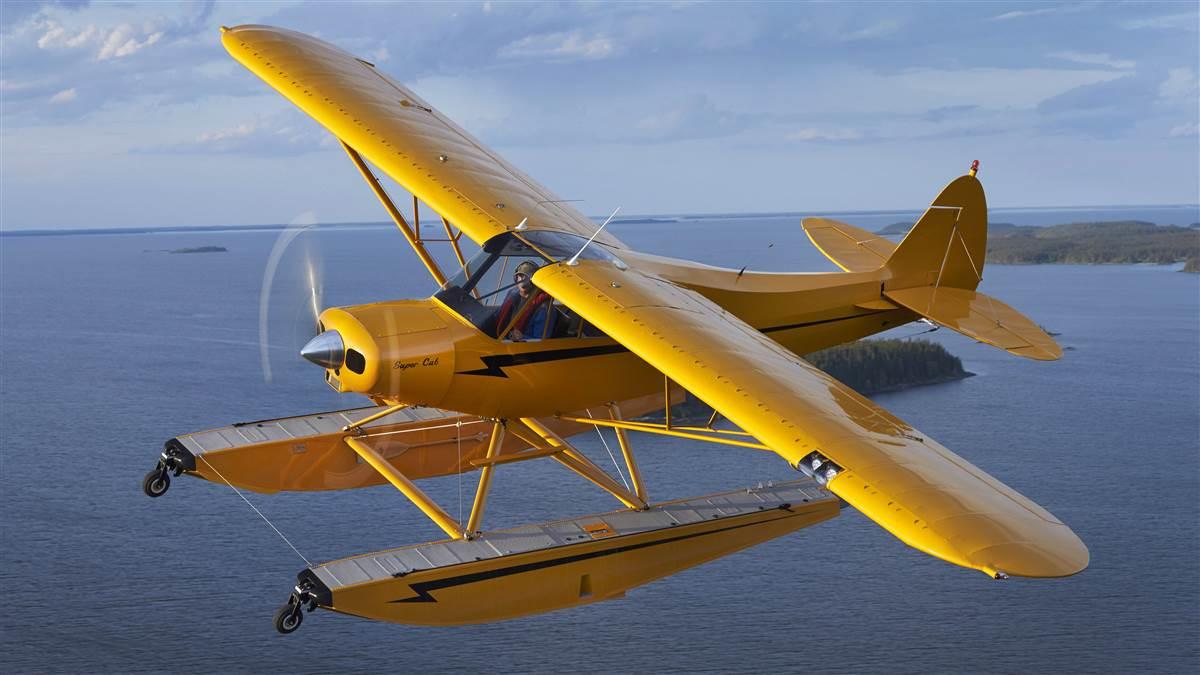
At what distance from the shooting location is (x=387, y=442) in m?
16.9

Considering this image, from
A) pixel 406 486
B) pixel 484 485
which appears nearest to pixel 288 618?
pixel 406 486

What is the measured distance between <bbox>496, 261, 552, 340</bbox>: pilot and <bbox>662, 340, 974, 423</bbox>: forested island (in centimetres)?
7364

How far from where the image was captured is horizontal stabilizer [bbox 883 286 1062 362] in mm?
15727

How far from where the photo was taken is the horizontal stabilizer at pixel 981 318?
15.7 metres

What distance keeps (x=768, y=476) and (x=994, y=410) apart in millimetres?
26306

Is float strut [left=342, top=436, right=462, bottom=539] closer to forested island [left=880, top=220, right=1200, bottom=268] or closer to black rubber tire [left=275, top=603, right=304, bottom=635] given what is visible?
black rubber tire [left=275, top=603, right=304, bottom=635]

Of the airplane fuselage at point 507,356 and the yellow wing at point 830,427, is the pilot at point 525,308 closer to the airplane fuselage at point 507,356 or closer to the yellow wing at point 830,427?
the airplane fuselage at point 507,356

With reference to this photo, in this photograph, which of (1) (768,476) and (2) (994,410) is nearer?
(1) (768,476)

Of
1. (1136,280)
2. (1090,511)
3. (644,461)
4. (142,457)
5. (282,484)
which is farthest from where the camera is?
(1136,280)

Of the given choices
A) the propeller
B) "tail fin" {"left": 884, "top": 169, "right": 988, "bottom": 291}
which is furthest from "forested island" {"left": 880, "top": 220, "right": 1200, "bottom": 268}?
the propeller

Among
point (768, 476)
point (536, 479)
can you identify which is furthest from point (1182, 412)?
point (536, 479)

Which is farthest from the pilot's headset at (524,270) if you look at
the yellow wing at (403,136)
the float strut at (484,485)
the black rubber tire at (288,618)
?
the black rubber tire at (288,618)

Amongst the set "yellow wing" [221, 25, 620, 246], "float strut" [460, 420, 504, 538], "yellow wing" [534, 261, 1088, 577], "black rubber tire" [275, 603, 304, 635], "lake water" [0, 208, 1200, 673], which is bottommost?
"lake water" [0, 208, 1200, 673]

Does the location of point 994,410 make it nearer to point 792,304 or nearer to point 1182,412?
point 1182,412
